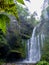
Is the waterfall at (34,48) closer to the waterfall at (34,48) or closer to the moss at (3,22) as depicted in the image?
the waterfall at (34,48)

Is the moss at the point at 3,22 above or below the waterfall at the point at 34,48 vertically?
above

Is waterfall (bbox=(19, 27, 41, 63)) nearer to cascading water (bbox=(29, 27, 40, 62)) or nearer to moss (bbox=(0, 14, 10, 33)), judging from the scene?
cascading water (bbox=(29, 27, 40, 62))

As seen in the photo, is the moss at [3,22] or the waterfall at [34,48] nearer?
the moss at [3,22]

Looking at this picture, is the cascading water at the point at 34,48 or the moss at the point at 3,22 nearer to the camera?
the moss at the point at 3,22

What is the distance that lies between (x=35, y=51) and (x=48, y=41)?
1800 mm

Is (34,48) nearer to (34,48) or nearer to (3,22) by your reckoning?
(34,48)

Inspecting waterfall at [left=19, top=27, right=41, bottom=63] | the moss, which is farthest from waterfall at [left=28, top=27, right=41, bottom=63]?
the moss

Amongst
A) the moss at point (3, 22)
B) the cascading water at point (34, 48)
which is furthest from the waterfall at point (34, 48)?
the moss at point (3, 22)

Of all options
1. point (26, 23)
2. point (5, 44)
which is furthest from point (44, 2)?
point (5, 44)

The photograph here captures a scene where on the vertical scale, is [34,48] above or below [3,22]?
below

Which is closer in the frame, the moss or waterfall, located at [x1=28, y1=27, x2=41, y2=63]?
the moss

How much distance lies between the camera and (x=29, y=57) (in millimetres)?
18438

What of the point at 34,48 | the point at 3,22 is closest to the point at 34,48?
the point at 34,48

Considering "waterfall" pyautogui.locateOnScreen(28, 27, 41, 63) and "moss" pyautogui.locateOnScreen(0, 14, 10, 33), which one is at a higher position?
"moss" pyautogui.locateOnScreen(0, 14, 10, 33)
